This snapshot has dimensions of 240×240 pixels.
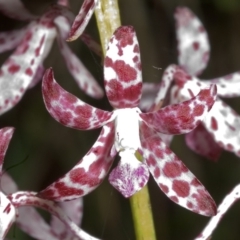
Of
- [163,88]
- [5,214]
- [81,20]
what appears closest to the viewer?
[81,20]

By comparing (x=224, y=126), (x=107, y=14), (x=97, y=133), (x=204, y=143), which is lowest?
(x=97, y=133)

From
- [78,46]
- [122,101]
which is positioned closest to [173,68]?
[122,101]

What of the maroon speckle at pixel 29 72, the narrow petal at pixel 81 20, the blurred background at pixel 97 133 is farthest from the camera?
the blurred background at pixel 97 133

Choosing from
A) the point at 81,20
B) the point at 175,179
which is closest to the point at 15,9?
the point at 81,20

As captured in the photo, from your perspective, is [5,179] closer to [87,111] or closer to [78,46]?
[87,111]

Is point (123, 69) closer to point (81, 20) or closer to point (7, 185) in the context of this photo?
point (81, 20)

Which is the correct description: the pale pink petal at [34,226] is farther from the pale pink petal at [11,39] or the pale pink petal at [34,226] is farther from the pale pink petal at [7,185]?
the pale pink petal at [11,39]

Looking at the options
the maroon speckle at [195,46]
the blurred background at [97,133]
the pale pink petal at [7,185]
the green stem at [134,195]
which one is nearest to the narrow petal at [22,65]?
the pale pink petal at [7,185]
